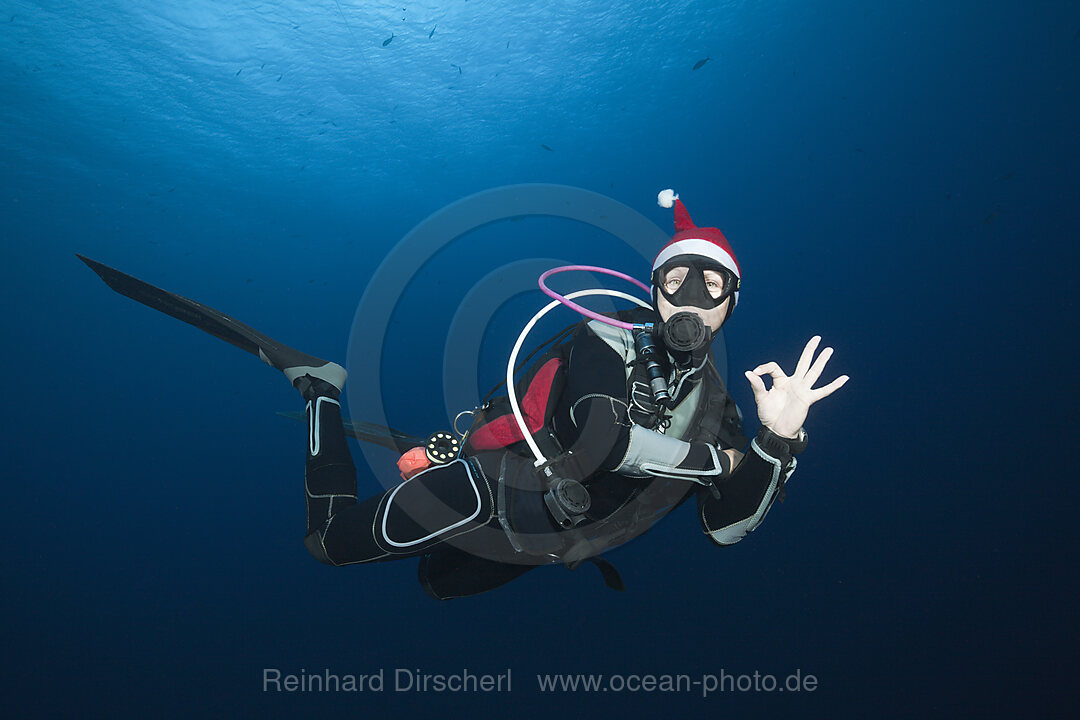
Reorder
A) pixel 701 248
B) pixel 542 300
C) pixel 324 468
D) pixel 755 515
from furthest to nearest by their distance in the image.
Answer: pixel 542 300, pixel 324 468, pixel 701 248, pixel 755 515

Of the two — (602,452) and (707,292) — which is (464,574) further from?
(707,292)

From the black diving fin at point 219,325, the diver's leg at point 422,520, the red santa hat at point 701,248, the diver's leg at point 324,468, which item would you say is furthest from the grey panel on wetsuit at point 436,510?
the red santa hat at point 701,248

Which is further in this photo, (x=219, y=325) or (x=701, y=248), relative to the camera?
(x=219, y=325)

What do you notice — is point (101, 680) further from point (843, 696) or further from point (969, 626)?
point (969, 626)

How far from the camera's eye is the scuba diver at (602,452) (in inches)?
85.9

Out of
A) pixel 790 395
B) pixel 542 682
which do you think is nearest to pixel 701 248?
pixel 790 395

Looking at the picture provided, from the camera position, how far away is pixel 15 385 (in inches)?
352

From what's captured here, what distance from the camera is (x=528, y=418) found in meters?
2.51

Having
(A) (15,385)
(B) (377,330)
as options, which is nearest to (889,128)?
(B) (377,330)

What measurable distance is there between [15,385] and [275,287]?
4.70 metres

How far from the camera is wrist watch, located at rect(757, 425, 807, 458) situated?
2.21m

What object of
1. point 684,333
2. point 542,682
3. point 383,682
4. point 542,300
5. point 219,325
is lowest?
point 542,682

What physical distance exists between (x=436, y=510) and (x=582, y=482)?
74 cm

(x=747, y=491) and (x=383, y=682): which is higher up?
(x=747, y=491)
